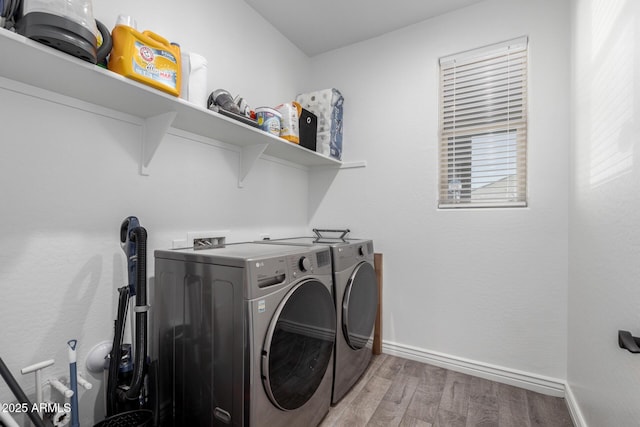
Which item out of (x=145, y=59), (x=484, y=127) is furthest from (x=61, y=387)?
(x=484, y=127)

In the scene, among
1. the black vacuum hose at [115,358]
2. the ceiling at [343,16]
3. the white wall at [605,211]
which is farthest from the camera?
the ceiling at [343,16]

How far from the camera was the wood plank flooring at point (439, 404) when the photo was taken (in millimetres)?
1552

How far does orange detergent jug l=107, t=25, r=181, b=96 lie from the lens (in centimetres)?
113

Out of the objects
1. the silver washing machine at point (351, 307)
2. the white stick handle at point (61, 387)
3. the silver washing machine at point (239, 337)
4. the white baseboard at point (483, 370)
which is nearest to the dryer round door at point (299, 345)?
the silver washing machine at point (239, 337)

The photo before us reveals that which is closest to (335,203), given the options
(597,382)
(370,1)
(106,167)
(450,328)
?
(450,328)

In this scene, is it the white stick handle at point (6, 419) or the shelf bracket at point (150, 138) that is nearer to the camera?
the white stick handle at point (6, 419)

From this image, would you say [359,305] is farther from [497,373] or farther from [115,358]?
[115,358]

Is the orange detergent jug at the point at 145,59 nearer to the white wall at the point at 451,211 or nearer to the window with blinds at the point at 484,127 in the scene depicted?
the white wall at the point at 451,211

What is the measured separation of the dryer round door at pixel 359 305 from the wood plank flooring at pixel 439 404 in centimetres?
29

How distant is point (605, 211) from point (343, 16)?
207cm

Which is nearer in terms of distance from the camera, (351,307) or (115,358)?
(115,358)

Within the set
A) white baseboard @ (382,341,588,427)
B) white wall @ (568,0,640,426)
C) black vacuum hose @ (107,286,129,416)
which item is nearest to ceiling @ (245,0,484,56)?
white wall @ (568,0,640,426)

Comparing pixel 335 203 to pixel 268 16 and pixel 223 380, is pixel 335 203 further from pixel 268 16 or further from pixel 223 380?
pixel 223 380

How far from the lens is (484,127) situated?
6.79 feet
